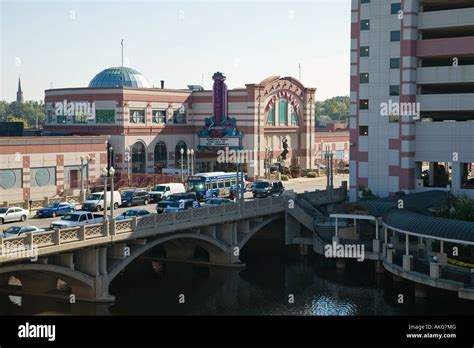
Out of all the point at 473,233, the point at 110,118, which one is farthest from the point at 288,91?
the point at 473,233

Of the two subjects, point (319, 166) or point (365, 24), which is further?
point (319, 166)

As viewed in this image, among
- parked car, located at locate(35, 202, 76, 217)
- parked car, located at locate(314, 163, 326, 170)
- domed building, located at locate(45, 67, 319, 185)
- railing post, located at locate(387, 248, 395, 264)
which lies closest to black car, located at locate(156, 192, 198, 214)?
parked car, located at locate(35, 202, 76, 217)

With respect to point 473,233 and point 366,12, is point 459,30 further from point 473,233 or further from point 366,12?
point 473,233

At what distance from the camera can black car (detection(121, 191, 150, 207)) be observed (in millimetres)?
71000

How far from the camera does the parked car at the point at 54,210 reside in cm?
6216

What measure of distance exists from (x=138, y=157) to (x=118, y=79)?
582 inches

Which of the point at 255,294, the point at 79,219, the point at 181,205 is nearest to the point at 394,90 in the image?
the point at 181,205

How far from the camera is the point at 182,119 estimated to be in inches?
4008

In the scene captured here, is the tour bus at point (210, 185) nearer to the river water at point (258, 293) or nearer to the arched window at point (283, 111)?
the river water at point (258, 293)

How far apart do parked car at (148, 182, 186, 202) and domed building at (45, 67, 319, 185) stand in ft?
41.7

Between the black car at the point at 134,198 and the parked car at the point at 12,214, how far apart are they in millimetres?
11253

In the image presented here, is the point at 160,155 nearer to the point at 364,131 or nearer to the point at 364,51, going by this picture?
the point at 364,131

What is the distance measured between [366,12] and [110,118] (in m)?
31.5

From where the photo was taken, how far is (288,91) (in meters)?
107
